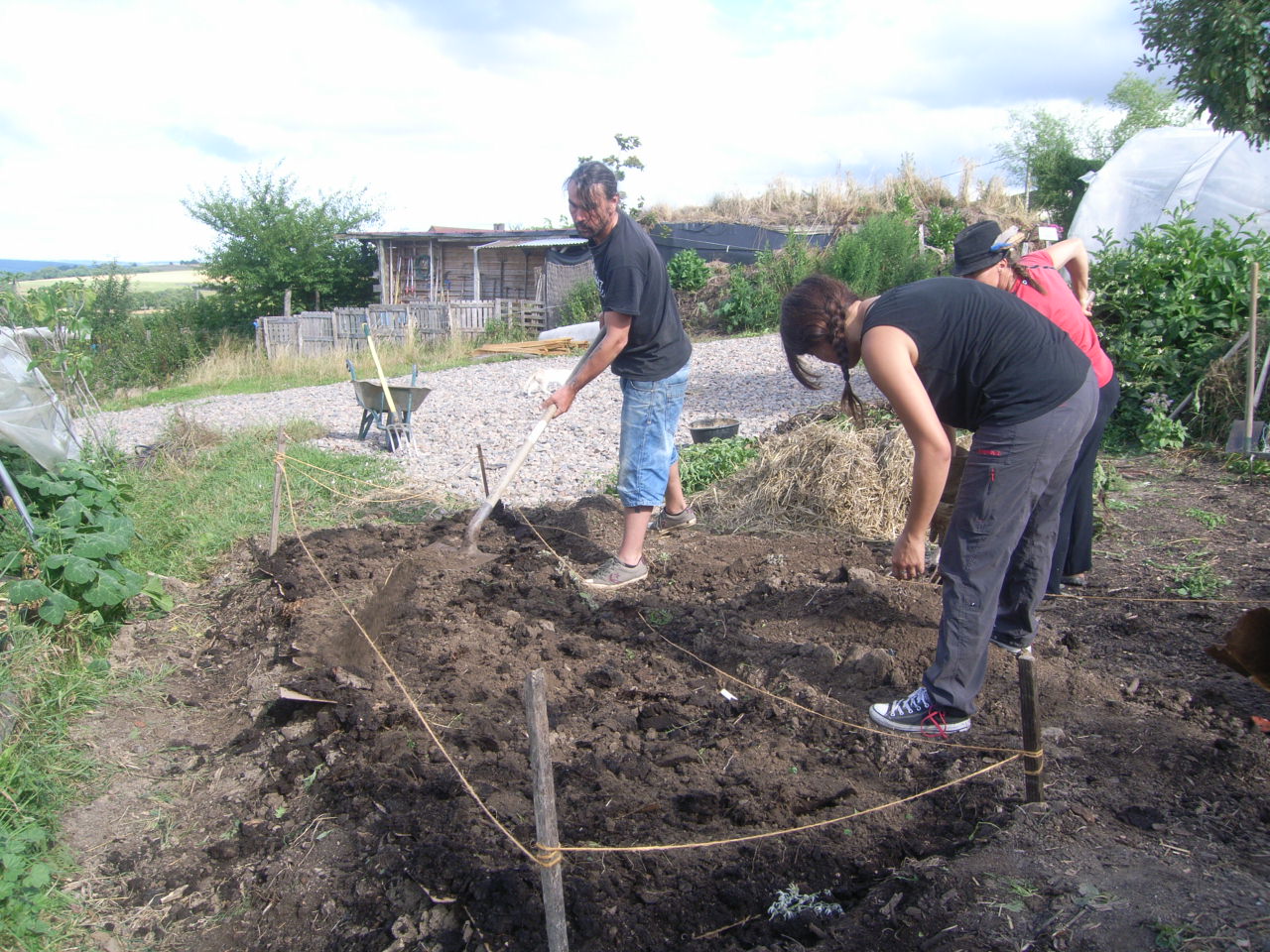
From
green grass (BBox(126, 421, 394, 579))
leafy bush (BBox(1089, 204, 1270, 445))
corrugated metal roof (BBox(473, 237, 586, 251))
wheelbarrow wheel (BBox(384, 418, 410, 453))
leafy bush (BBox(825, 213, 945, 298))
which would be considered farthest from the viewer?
corrugated metal roof (BBox(473, 237, 586, 251))

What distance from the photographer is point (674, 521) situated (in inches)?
201

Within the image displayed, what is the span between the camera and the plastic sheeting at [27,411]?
4305 mm

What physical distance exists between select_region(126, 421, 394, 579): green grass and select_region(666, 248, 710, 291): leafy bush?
1386 centimetres

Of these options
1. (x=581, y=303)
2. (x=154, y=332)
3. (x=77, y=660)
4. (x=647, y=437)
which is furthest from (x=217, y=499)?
(x=154, y=332)

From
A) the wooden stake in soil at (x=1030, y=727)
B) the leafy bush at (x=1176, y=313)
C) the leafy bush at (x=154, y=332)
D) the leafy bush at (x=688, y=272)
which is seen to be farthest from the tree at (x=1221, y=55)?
the leafy bush at (x=154, y=332)

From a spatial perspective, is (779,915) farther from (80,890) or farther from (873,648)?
(80,890)

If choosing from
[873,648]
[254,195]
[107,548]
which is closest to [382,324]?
[254,195]

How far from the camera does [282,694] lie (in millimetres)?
3223

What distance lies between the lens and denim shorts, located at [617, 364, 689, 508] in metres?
4.23

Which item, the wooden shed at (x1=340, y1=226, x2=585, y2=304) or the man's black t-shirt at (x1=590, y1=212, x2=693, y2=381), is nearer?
the man's black t-shirt at (x1=590, y1=212, x2=693, y2=381)

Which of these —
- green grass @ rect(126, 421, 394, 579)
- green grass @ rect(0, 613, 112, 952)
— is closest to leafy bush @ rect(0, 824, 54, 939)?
green grass @ rect(0, 613, 112, 952)

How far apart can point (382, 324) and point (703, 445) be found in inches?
603

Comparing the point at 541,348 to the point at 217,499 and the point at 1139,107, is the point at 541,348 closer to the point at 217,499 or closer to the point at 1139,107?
the point at 217,499

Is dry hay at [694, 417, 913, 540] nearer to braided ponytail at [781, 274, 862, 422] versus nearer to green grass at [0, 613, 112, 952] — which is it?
braided ponytail at [781, 274, 862, 422]
